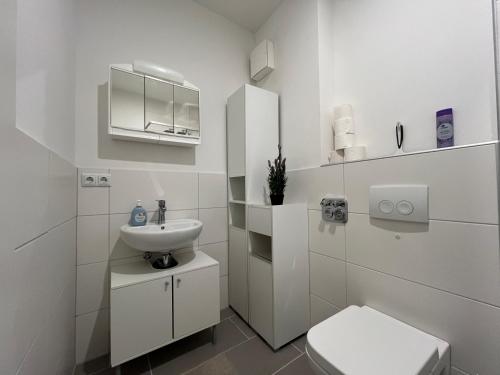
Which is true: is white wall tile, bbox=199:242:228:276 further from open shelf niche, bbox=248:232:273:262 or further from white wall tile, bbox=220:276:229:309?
open shelf niche, bbox=248:232:273:262

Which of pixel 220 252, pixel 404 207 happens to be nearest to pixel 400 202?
pixel 404 207

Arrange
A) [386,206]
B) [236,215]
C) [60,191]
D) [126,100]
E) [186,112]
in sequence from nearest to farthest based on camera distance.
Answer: [60,191]
[386,206]
[126,100]
[186,112]
[236,215]

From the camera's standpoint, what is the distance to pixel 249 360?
120cm

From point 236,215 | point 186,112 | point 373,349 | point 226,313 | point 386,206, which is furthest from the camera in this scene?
point 236,215

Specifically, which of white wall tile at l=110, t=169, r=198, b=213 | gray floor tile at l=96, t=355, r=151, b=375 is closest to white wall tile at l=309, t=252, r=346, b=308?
white wall tile at l=110, t=169, r=198, b=213

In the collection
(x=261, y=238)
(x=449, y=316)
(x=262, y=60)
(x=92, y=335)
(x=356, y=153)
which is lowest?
(x=92, y=335)

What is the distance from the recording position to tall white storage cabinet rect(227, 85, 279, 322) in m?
1.51

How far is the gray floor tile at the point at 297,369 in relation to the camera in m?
1.11

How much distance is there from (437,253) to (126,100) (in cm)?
189

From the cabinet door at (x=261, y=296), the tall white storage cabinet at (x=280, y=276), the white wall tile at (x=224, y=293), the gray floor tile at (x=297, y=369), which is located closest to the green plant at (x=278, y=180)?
the tall white storage cabinet at (x=280, y=276)

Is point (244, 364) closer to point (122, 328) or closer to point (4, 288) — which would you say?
point (122, 328)

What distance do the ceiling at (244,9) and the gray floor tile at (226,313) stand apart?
8.41ft

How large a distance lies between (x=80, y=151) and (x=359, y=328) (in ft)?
5.83

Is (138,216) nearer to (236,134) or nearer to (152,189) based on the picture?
(152,189)
